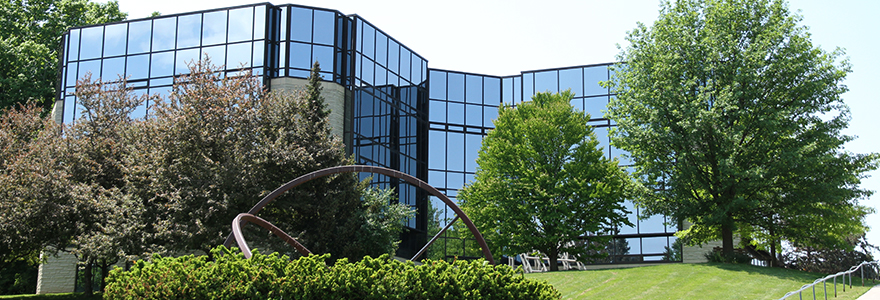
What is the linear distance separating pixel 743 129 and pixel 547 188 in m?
8.64

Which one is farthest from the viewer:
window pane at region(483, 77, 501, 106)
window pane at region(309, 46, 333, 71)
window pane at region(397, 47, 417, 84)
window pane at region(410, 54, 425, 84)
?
window pane at region(483, 77, 501, 106)

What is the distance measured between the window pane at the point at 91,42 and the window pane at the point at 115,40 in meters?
0.38

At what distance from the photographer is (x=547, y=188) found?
1212 inches

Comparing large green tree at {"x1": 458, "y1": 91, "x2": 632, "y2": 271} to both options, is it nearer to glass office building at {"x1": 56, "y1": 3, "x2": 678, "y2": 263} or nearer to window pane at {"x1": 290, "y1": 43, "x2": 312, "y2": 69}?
glass office building at {"x1": 56, "y1": 3, "x2": 678, "y2": 263}

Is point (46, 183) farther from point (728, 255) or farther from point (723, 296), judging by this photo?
point (728, 255)

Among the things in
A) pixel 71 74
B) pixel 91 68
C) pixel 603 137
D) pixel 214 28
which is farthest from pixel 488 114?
pixel 71 74

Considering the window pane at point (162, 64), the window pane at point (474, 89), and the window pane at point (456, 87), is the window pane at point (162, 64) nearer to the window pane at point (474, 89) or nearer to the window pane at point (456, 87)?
the window pane at point (456, 87)

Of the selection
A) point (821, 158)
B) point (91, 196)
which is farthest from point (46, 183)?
point (821, 158)

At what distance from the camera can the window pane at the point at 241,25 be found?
115 feet

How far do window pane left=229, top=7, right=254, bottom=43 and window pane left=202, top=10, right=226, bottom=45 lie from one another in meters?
0.46

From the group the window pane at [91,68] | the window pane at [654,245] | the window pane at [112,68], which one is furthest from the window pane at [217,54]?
the window pane at [654,245]

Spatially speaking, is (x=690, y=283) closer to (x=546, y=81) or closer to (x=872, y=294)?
(x=872, y=294)

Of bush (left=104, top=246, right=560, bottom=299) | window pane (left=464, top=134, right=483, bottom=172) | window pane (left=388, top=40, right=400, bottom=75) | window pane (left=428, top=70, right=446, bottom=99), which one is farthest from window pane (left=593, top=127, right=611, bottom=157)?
bush (left=104, top=246, right=560, bottom=299)

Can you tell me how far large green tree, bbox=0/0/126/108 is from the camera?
45.1 m
